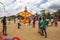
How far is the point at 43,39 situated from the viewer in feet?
62.0

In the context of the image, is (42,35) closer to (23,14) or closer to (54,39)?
(54,39)

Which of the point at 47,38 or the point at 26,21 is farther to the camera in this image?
the point at 26,21

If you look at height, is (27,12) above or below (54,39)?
above

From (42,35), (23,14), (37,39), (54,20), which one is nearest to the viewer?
(37,39)

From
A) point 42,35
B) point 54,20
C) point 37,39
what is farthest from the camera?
point 54,20

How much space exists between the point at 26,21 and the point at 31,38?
1809 cm

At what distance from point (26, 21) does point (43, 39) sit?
18.6m

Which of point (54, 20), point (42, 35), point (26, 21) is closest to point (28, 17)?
point (26, 21)

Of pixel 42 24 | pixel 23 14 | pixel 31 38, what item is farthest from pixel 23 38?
pixel 23 14

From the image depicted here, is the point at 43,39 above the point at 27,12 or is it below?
below

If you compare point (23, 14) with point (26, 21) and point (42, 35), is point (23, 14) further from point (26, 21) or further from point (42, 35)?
point (42, 35)

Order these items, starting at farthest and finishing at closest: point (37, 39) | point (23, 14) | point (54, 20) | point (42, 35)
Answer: point (23, 14) → point (54, 20) → point (42, 35) → point (37, 39)

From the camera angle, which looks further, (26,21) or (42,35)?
(26,21)

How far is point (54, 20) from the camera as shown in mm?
31969
